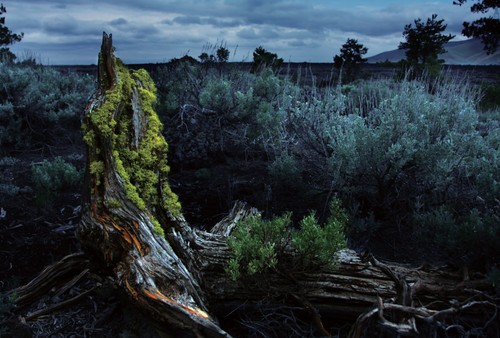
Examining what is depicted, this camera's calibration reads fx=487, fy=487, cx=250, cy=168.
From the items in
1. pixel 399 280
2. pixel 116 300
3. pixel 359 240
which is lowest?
pixel 116 300

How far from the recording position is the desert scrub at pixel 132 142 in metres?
3.33

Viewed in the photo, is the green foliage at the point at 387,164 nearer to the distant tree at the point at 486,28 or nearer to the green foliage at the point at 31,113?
the green foliage at the point at 31,113

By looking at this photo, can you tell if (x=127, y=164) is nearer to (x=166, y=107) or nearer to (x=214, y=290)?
(x=214, y=290)

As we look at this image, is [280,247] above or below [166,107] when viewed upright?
below

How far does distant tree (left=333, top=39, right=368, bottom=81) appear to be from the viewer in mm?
17172

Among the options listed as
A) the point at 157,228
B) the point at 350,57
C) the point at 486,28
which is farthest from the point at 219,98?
the point at 486,28

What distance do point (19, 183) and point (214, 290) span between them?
4.17m

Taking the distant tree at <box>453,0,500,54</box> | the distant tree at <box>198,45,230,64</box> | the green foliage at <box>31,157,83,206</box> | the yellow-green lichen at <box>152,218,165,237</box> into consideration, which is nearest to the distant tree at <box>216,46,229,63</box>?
the distant tree at <box>198,45,230,64</box>

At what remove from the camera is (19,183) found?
6449mm

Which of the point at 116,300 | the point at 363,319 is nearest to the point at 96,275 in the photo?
the point at 116,300

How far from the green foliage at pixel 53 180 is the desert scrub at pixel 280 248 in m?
3.14

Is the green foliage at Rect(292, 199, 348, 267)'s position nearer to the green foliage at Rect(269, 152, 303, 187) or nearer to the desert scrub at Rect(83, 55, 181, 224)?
the desert scrub at Rect(83, 55, 181, 224)

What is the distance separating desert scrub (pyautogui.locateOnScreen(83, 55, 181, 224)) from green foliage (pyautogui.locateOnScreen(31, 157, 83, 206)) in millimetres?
2592

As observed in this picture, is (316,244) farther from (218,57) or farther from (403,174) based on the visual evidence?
(218,57)
